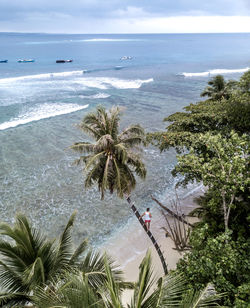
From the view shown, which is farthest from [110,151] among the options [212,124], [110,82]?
[110,82]

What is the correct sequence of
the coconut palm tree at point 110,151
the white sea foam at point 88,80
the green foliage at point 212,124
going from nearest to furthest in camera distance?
the coconut palm tree at point 110,151 < the green foliage at point 212,124 < the white sea foam at point 88,80

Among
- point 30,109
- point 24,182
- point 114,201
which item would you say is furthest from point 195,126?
point 30,109

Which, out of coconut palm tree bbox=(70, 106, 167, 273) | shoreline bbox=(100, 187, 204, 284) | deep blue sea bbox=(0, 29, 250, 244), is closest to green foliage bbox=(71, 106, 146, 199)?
coconut palm tree bbox=(70, 106, 167, 273)

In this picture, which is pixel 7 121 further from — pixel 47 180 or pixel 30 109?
pixel 47 180

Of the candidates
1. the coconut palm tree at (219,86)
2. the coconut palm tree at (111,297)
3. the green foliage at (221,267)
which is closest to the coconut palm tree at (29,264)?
the coconut palm tree at (111,297)

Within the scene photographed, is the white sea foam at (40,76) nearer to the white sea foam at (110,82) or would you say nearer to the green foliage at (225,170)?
the white sea foam at (110,82)

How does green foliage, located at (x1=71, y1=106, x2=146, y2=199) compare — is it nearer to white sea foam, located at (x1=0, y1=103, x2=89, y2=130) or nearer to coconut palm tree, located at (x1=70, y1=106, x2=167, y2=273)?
A: coconut palm tree, located at (x1=70, y1=106, x2=167, y2=273)
